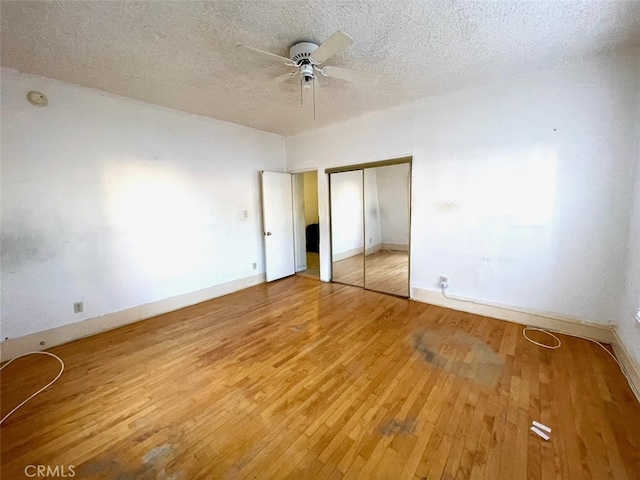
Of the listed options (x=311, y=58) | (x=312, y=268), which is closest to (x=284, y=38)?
(x=311, y=58)

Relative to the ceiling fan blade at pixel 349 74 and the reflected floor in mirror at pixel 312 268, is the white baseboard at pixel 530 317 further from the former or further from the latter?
the ceiling fan blade at pixel 349 74

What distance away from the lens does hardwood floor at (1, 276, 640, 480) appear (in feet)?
4.62

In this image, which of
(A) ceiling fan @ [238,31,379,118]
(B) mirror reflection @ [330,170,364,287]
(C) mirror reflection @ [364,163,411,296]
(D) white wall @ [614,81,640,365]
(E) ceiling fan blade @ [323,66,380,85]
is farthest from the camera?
(B) mirror reflection @ [330,170,364,287]

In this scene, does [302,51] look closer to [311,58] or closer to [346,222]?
[311,58]

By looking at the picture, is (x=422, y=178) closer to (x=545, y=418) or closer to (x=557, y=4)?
(x=557, y=4)

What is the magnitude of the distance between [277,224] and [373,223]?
179 centimetres

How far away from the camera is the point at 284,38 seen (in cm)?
204

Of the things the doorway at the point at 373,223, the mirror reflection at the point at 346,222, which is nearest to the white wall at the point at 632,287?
the doorway at the point at 373,223

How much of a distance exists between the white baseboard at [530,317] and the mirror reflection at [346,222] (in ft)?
4.22

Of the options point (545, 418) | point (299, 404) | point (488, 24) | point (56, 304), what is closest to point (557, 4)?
point (488, 24)

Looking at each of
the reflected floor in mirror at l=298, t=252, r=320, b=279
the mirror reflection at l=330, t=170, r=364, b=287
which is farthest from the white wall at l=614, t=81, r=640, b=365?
the reflected floor in mirror at l=298, t=252, r=320, b=279

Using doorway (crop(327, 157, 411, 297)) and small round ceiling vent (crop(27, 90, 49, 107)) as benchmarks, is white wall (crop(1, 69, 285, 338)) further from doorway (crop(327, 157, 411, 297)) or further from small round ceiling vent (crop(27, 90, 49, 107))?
doorway (crop(327, 157, 411, 297))

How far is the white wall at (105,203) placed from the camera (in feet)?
8.19

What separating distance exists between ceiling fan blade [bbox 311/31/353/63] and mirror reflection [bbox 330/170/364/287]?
8.34 ft
